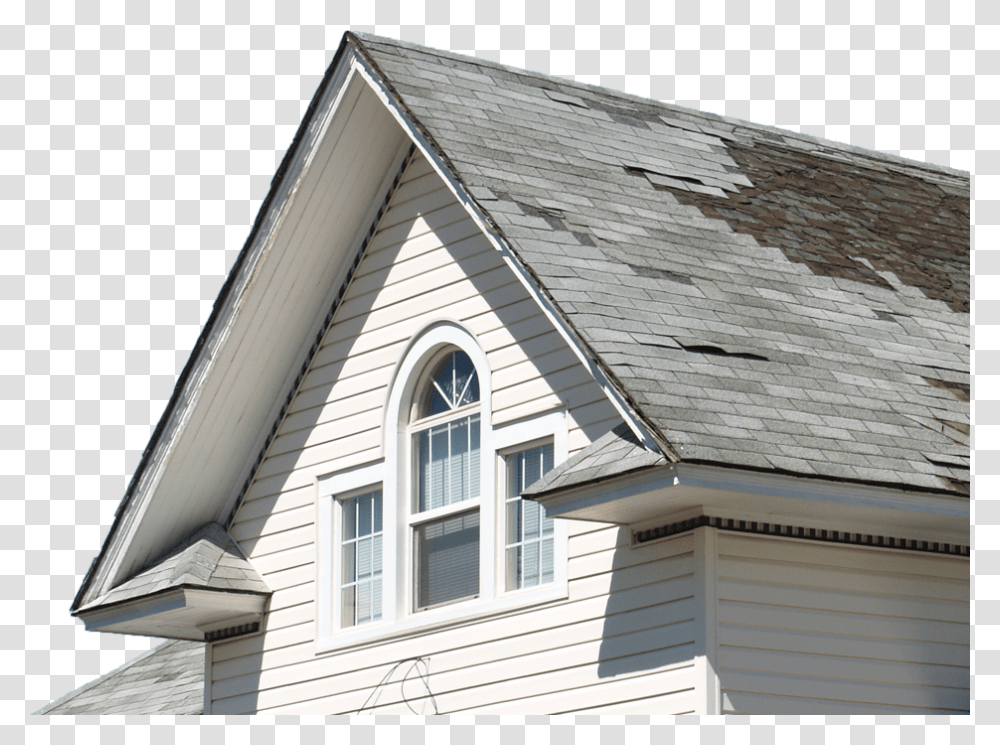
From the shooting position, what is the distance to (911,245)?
1617 centimetres

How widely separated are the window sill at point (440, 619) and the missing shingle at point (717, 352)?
208 cm

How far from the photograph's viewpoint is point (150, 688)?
18.5 meters

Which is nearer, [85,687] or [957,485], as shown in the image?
[957,485]

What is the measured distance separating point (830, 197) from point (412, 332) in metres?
4.49

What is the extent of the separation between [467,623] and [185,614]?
11.4ft

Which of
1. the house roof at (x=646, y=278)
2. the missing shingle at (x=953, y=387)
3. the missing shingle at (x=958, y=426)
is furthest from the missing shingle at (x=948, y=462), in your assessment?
the missing shingle at (x=953, y=387)

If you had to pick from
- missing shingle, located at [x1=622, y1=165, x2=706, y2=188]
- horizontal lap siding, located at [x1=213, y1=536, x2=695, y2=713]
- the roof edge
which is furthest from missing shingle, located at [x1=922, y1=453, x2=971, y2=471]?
the roof edge

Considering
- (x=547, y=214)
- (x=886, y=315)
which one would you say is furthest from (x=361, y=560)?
(x=886, y=315)

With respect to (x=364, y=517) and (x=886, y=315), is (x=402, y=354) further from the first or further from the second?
(x=886, y=315)

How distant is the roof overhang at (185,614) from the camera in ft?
50.5

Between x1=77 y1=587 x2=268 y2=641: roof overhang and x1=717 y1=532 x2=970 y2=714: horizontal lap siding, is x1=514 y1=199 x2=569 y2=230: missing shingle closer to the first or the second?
x1=717 y1=532 x2=970 y2=714: horizontal lap siding

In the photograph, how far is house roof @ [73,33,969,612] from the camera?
11.8 meters

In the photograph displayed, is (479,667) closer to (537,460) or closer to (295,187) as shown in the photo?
(537,460)

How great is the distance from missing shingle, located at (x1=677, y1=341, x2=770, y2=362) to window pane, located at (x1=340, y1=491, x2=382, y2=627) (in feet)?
12.5
